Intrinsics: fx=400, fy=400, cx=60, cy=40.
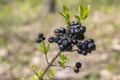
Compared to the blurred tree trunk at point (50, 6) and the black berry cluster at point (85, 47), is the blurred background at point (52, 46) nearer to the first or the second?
the blurred tree trunk at point (50, 6)

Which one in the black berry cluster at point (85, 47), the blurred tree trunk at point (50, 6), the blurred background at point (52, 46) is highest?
the black berry cluster at point (85, 47)

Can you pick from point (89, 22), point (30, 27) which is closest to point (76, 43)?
point (89, 22)

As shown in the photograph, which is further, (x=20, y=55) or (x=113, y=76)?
(x=20, y=55)

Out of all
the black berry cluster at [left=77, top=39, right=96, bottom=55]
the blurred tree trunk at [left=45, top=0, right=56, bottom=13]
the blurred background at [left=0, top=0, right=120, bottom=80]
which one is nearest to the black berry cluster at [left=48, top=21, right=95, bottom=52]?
the black berry cluster at [left=77, top=39, right=96, bottom=55]

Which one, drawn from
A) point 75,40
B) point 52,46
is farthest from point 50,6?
point 75,40

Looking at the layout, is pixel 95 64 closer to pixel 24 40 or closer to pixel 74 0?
pixel 24 40

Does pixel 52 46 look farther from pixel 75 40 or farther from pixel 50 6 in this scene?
pixel 75 40

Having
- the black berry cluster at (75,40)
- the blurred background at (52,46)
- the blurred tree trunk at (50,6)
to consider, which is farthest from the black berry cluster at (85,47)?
the blurred tree trunk at (50,6)

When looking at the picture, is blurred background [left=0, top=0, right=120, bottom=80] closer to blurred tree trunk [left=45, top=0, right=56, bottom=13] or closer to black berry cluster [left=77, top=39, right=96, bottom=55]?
blurred tree trunk [left=45, top=0, right=56, bottom=13]
